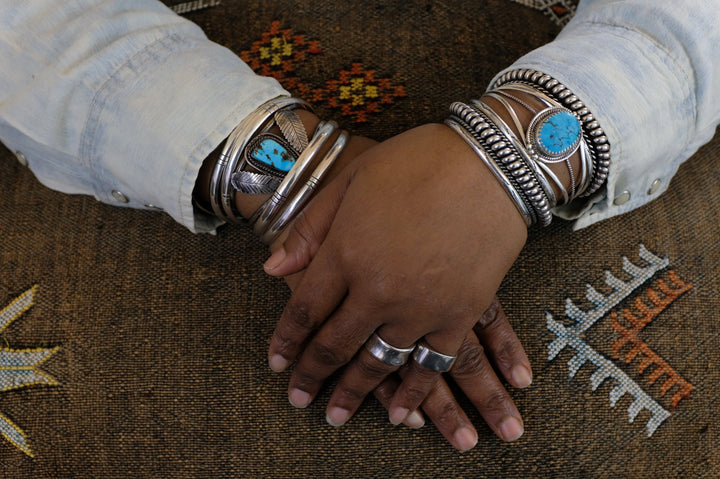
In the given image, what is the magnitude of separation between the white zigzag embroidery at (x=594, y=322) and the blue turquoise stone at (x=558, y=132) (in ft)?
0.63

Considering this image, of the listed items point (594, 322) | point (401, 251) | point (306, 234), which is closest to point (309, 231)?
point (306, 234)

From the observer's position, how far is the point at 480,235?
538mm

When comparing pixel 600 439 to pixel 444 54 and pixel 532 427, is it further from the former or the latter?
pixel 444 54

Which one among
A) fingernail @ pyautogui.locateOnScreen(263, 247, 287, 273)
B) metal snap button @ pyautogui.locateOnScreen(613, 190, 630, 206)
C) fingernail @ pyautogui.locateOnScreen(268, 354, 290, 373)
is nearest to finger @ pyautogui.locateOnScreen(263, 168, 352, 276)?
fingernail @ pyautogui.locateOnScreen(263, 247, 287, 273)

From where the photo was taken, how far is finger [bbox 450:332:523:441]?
0.62 m

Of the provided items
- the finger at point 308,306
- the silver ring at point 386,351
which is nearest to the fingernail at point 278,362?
the finger at point 308,306

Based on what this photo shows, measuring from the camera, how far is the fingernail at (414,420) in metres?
0.63

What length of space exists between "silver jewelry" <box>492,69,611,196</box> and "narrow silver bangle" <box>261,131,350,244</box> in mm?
203

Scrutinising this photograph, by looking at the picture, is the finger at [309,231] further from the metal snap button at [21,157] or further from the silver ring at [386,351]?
the metal snap button at [21,157]

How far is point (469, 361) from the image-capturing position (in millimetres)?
625

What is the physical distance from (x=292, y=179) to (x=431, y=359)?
0.23m

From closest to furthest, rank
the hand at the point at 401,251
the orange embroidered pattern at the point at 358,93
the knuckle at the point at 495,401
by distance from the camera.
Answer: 1. the hand at the point at 401,251
2. the knuckle at the point at 495,401
3. the orange embroidered pattern at the point at 358,93

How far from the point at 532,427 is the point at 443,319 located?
197 millimetres

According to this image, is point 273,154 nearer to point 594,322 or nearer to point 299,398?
point 299,398
